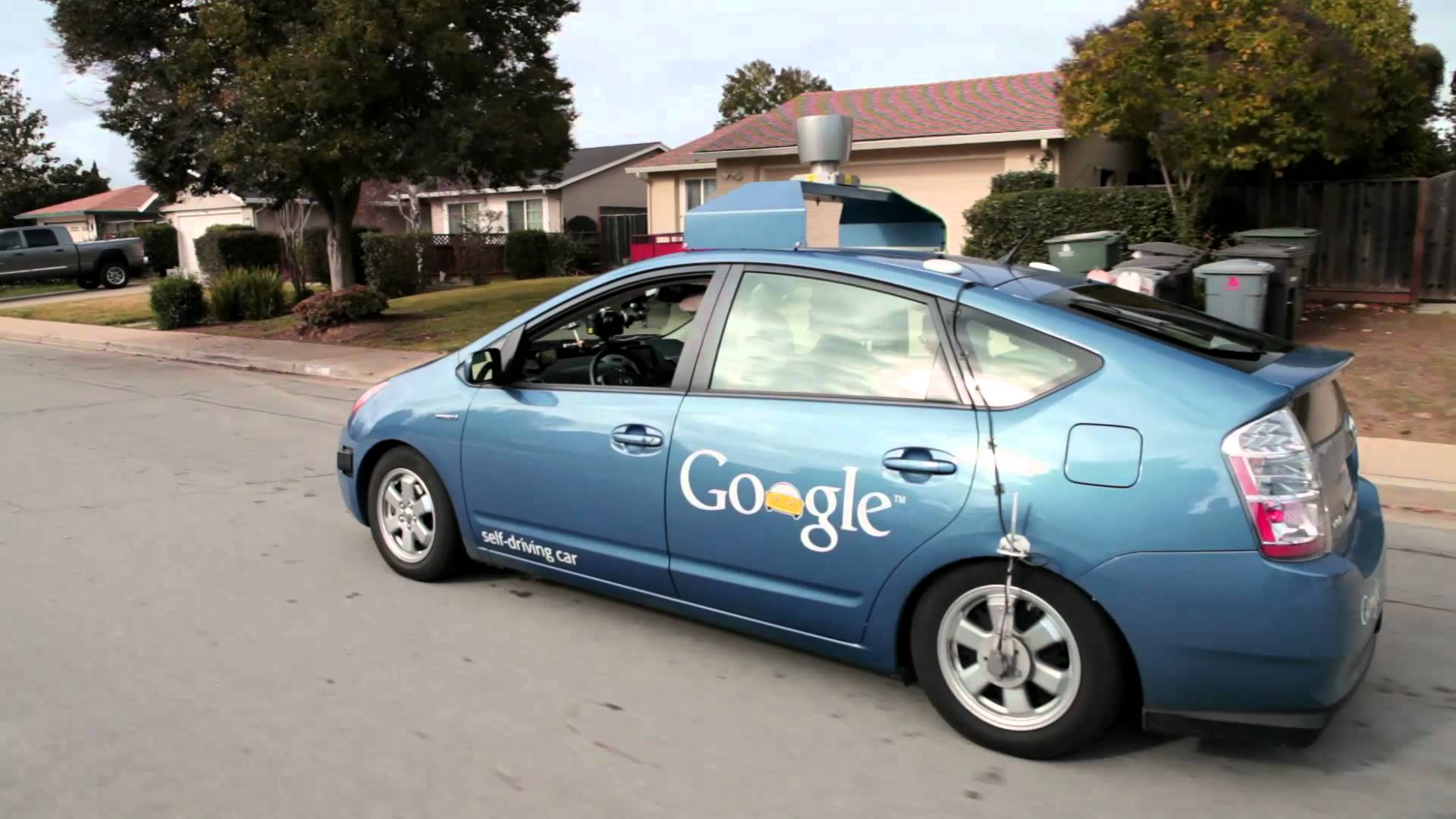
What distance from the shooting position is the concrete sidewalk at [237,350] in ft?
45.8

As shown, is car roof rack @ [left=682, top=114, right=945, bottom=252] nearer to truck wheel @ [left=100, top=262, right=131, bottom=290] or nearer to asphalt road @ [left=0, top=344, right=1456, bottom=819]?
asphalt road @ [left=0, top=344, right=1456, bottom=819]

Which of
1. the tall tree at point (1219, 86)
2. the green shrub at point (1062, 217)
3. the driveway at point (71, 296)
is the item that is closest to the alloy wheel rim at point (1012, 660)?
the tall tree at point (1219, 86)

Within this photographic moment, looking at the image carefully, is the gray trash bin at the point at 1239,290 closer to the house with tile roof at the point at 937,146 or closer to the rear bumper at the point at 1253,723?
the rear bumper at the point at 1253,723

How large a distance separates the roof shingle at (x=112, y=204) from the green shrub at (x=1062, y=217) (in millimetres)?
43513

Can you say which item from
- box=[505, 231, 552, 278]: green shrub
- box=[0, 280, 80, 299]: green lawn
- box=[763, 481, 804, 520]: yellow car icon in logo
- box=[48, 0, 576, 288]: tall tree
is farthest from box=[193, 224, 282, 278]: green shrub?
box=[763, 481, 804, 520]: yellow car icon in logo

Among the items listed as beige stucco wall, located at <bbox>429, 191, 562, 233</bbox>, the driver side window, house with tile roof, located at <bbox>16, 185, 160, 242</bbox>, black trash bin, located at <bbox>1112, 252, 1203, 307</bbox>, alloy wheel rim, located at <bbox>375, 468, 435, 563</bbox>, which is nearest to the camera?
the driver side window

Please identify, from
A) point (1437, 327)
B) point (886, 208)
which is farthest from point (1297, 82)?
point (886, 208)

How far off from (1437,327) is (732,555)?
11.6 m

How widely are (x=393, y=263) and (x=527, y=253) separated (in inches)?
182

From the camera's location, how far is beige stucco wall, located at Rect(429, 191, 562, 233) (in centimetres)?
3381

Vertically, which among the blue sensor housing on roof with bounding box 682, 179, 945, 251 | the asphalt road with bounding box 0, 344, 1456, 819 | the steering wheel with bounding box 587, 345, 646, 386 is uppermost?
the blue sensor housing on roof with bounding box 682, 179, 945, 251

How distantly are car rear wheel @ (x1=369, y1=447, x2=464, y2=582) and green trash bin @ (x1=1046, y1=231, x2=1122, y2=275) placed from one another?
328 inches

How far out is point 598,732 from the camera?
147 inches

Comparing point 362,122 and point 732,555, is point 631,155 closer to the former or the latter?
point 362,122
